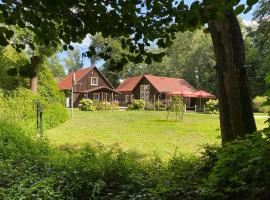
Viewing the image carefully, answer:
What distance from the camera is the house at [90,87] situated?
185 feet

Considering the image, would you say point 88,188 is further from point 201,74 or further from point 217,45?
point 201,74

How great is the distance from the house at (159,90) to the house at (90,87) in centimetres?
322

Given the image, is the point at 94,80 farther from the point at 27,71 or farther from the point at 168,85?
the point at 27,71

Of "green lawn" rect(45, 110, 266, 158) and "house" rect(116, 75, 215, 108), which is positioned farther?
"house" rect(116, 75, 215, 108)

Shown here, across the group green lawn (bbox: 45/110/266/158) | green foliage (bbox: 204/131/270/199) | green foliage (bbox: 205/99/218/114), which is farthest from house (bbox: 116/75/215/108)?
green foliage (bbox: 204/131/270/199)

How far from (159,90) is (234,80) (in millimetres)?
48250

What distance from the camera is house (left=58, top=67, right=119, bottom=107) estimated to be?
56.4 meters

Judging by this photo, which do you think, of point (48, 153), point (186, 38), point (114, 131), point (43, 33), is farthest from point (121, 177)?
point (186, 38)

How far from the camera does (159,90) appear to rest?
5475 centimetres

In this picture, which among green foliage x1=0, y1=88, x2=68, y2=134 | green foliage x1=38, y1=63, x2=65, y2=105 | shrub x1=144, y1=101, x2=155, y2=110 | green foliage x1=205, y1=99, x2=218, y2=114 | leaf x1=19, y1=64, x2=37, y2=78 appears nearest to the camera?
leaf x1=19, y1=64, x2=37, y2=78

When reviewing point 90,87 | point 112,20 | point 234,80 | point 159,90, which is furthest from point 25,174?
point 90,87

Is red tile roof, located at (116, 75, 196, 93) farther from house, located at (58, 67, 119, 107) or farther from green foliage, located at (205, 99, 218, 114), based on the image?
green foliage, located at (205, 99, 218, 114)

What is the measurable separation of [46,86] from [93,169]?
20038 mm

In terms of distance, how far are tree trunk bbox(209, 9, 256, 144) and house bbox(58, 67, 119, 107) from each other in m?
49.4
